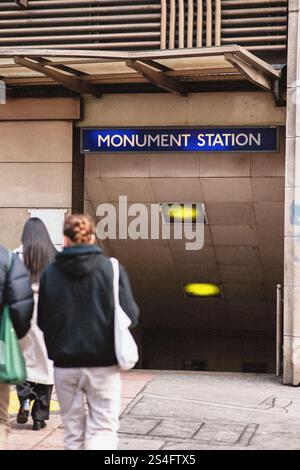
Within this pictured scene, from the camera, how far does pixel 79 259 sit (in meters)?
5.29

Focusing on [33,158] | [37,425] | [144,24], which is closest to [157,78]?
[144,24]

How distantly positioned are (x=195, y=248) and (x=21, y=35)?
431 cm

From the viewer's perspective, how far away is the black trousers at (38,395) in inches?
293

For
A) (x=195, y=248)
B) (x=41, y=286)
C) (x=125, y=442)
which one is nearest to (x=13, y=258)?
(x=41, y=286)

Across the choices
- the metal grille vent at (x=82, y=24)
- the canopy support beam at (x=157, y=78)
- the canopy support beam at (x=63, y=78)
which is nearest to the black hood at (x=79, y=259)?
the canopy support beam at (x=157, y=78)

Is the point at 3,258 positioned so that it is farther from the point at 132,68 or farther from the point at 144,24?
the point at 144,24

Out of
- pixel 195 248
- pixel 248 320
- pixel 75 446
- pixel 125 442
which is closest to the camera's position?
pixel 75 446

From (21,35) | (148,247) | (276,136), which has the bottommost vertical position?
(148,247)

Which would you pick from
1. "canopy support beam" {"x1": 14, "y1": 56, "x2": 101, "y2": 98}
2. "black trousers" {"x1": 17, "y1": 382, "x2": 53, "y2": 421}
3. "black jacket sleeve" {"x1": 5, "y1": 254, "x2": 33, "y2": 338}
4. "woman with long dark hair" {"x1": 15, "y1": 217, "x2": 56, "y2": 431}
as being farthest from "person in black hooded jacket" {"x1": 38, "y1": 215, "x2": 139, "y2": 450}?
"canopy support beam" {"x1": 14, "y1": 56, "x2": 101, "y2": 98}

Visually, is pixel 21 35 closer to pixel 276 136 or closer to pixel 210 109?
pixel 210 109

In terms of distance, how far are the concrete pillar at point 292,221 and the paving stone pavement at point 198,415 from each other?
52 centimetres

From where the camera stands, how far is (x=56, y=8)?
11.9 metres

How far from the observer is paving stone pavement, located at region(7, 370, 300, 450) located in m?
7.11

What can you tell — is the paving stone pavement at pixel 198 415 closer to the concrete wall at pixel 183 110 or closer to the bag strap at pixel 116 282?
the bag strap at pixel 116 282
